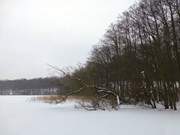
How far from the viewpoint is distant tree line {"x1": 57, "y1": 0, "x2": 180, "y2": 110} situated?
2453 centimetres

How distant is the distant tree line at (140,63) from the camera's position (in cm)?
2453

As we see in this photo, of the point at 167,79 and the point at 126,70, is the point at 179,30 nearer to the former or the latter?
the point at 167,79

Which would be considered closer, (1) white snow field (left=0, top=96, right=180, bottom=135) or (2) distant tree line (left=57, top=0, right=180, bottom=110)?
(1) white snow field (left=0, top=96, right=180, bottom=135)

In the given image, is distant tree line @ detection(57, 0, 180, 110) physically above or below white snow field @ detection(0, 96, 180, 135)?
above

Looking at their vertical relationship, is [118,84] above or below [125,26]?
below

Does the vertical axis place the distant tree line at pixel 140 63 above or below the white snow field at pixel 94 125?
above

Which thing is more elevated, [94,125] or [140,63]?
[140,63]

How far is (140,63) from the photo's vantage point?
1171 inches

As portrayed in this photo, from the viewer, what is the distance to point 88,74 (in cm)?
3222

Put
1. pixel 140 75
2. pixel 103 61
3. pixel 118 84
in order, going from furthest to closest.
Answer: pixel 103 61, pixel 118 84, pixel 140 75

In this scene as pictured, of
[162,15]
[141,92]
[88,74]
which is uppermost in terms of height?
[162,15]

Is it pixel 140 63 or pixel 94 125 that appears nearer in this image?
pixel 94 125

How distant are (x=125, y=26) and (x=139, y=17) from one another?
445cm

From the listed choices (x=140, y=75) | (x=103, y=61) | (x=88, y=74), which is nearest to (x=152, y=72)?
(x=140, y=75)
